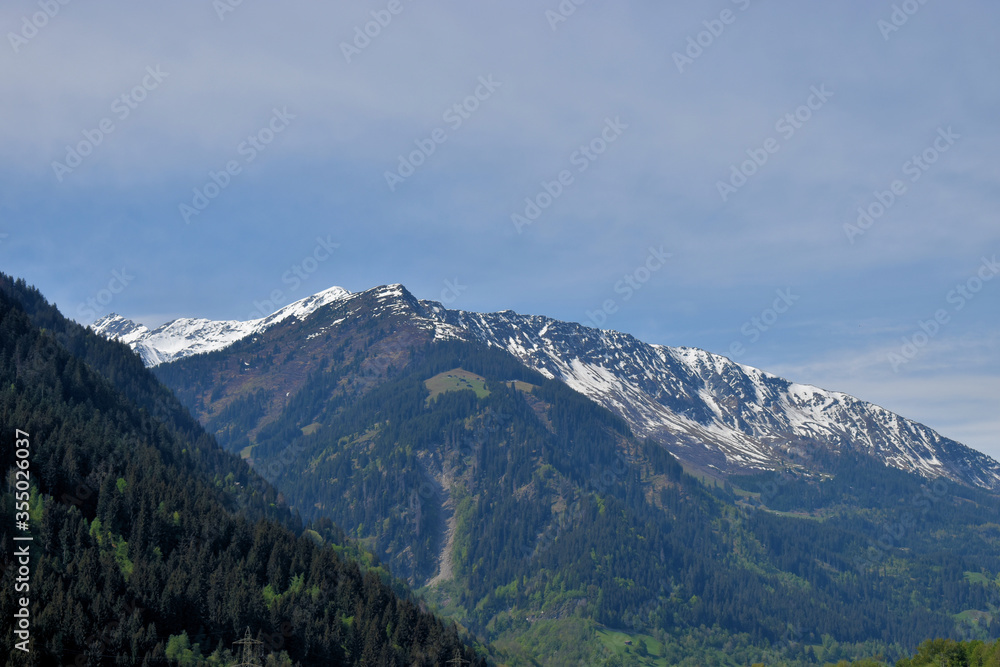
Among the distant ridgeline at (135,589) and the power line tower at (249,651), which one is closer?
the distant ridgeline at (135,589)

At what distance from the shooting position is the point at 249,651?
160250mm

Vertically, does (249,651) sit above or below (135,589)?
below

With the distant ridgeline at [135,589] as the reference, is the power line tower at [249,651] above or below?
below

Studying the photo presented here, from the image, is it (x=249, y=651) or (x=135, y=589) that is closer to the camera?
(x=249, y=651)

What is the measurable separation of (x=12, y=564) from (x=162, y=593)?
88.6 ft

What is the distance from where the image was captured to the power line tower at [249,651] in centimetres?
15598

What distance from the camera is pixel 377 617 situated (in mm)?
194375

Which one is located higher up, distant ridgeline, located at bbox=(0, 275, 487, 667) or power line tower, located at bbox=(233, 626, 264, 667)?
distant ridgeline, located at bbox=(0, 275, 487, 667)

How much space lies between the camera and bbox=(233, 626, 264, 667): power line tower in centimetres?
15598

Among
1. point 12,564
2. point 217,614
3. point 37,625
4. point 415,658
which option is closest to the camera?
point 37,625

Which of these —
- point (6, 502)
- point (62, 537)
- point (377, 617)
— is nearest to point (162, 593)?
point (62, 537)

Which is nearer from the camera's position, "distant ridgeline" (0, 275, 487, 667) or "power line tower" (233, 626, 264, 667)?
"distant ridgeline" (0, 275, 487, 667)

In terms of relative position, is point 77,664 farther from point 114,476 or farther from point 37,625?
point 114,476

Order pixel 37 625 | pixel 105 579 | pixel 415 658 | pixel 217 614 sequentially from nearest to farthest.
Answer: pixel 37 625, pixel 105 579, pixel 217 614, pixel 415 658
